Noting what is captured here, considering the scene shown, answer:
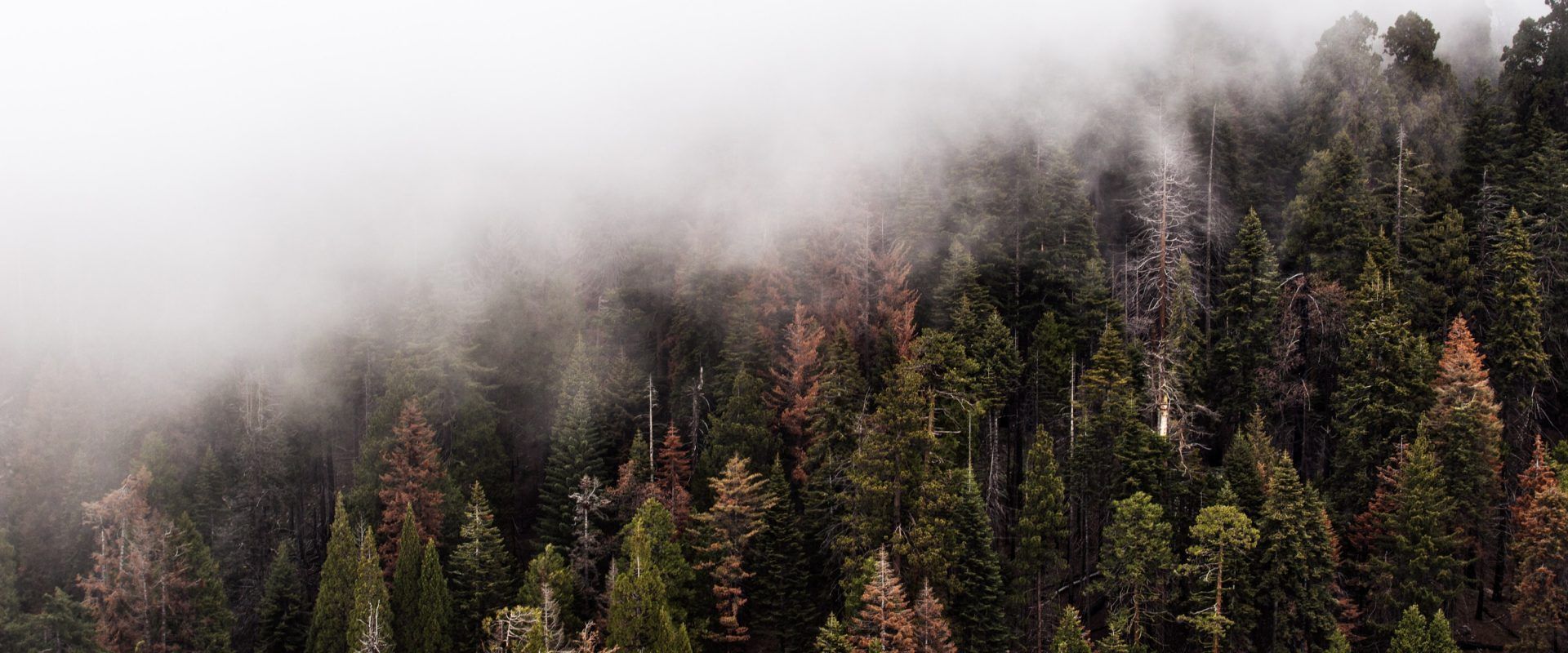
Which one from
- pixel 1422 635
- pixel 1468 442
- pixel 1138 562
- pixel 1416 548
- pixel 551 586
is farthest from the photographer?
pixel 551 586

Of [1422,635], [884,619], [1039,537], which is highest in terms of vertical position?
[1039,537]

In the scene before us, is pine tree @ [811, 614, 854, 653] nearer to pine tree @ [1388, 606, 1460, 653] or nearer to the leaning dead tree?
the leaning dead tree

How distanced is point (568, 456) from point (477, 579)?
8.31 meters

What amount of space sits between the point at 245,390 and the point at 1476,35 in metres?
86.8

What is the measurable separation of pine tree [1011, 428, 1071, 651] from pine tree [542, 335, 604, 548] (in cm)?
2377

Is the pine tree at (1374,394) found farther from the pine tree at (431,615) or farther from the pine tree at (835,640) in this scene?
the pine tree at (431,615)

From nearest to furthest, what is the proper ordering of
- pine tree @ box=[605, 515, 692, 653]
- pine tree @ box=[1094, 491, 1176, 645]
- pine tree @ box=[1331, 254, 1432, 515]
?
pine tree @ box=[1094, 491, 1176, 645] → pine tree @ box=[605, 515, 692, 653] → pine tree @ box=[1331, 254, 1432, 515]

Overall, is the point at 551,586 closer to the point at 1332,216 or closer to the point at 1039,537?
the point at 1039,537

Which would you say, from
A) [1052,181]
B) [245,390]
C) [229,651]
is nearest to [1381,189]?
[1052,181]

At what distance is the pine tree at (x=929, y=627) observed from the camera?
49.1 metres

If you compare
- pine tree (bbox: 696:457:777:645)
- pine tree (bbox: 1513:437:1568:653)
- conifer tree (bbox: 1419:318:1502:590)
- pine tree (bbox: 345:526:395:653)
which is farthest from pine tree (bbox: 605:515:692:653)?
pine tree (bbox: 1513:437:1568:653)

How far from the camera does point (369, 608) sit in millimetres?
56031

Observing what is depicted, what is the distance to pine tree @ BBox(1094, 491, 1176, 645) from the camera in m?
49.8

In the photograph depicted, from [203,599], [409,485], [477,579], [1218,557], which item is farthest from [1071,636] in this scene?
[203,599]
